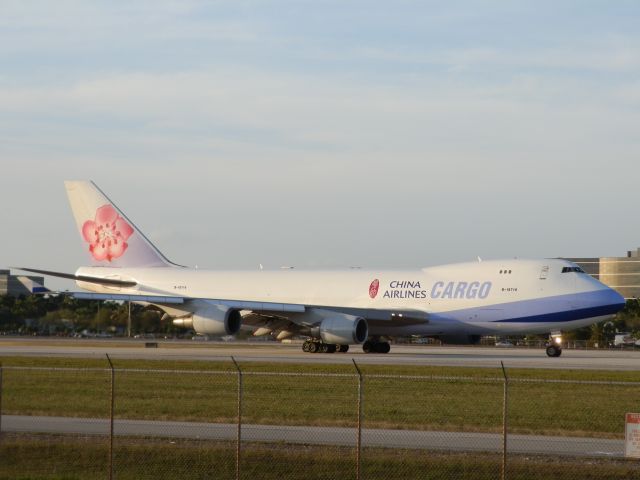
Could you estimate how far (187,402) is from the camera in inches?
1115

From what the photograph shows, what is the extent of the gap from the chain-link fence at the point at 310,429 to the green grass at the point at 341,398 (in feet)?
0.18

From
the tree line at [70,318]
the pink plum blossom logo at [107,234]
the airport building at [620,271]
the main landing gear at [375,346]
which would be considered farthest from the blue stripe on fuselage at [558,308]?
the airport building at [620,271]

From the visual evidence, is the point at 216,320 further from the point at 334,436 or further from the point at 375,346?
the point at 334,436

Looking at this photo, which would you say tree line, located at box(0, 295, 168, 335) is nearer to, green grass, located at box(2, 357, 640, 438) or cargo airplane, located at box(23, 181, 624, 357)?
cargo airplane, located at box(23, 181, 624, 357)

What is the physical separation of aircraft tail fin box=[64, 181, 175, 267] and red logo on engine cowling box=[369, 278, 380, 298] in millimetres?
15162

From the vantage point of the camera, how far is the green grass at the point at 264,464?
17469 mm

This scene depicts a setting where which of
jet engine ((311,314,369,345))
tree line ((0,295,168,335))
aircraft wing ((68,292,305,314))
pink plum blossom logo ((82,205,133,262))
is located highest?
pink plum blossom logo ((82,205,133,262))

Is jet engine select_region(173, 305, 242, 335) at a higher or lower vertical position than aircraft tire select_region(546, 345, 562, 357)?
higher

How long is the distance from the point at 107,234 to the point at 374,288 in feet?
60.2

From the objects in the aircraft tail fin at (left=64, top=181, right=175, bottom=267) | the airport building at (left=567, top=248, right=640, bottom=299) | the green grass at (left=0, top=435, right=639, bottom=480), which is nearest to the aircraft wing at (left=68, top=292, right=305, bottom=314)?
the aircraft tail fin at (left=64, top=181, right=175, bottom=267)

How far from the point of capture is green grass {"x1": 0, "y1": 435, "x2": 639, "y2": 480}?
17469 millimetres

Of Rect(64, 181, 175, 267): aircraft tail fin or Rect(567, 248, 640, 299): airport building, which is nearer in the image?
Rect(64, 181, 175, 267): aircraft tail fin

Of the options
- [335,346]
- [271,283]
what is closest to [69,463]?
[335,346]

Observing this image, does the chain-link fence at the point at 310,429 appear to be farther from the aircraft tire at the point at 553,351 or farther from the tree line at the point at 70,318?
the tree line at the point at 70,318
